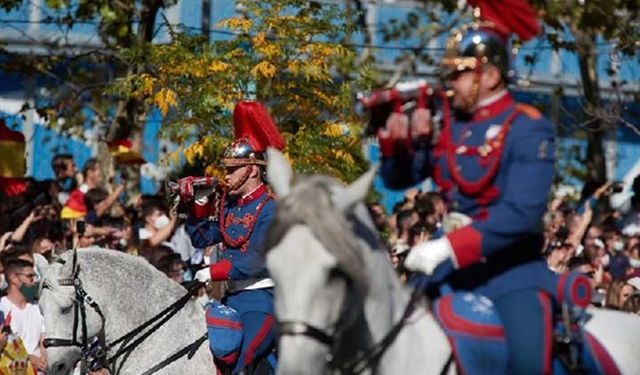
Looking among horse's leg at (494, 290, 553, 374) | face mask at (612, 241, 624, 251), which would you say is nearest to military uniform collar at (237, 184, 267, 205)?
horse's leg at (494, 290, 553, 374)

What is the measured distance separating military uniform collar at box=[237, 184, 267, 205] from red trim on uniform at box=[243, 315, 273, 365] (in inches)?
34.4

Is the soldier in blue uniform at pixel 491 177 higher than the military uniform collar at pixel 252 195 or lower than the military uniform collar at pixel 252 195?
higher

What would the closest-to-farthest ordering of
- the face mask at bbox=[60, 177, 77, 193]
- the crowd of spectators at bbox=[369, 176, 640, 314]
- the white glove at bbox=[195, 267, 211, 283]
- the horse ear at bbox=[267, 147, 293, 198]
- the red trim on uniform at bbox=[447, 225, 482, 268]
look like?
the horse ear at bbox=[267, 147, 293, 198] < the red trim on uniform at bbox=[447, 225, 482, 268] < the white glove at bbox=[195, 267, 211, 283] < the crowd of spectators at bbox=[369, 176, 640, 314] < the face mask at bbox=[60, 177, 77, 193]

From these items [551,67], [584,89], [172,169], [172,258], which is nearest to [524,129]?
[172,258]

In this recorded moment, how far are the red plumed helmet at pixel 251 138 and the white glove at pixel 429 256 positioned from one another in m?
4.48

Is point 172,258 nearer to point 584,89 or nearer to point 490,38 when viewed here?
point 490,38

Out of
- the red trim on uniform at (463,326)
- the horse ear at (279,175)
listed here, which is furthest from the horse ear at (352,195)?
the red trim on uniform at (463,326)

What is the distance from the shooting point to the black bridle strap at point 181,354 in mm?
12047

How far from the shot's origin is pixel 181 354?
12133 mm

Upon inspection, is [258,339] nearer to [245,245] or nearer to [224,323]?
[224,323]

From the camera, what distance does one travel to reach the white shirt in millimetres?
14516

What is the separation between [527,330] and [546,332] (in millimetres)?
121

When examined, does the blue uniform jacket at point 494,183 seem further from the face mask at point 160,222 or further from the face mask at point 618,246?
the face mask at point 618,246

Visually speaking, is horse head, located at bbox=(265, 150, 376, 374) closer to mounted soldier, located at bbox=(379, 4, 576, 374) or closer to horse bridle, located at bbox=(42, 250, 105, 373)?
mounted soldier, located at bbox=(379, 4, 576, 374)
